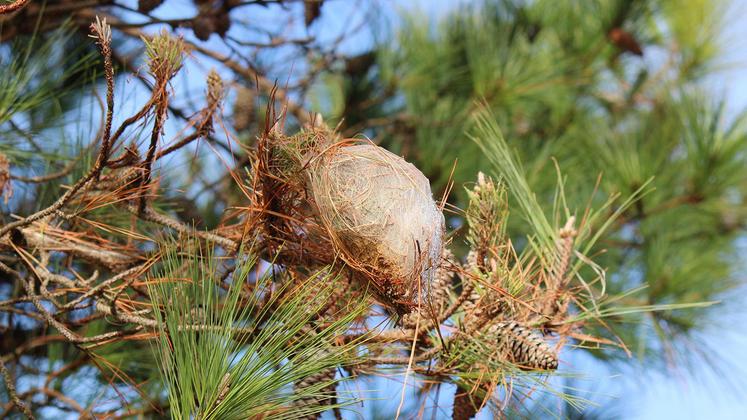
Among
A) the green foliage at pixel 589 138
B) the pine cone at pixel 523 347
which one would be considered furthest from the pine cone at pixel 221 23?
the pine cone at pixel 523 347

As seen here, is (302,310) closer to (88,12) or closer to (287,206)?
(287,206)

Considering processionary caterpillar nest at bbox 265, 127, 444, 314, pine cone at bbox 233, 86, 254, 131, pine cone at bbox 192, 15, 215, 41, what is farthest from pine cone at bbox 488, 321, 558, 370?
pine cone at bbox 233, 86, 254, 131

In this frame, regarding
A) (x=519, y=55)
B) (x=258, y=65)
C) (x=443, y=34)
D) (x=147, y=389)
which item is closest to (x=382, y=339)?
(x=147, y=389)

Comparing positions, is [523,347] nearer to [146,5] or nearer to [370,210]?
[370,210]

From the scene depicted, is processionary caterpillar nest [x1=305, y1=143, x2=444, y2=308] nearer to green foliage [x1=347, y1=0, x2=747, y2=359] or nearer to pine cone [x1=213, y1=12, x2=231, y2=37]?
pine cone [x1=213, y1=12, x2=231, y2=37]

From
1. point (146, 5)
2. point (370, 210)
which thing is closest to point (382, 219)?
point (370, 210)

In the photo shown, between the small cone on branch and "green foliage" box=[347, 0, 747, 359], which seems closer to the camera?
the small cone on branch
